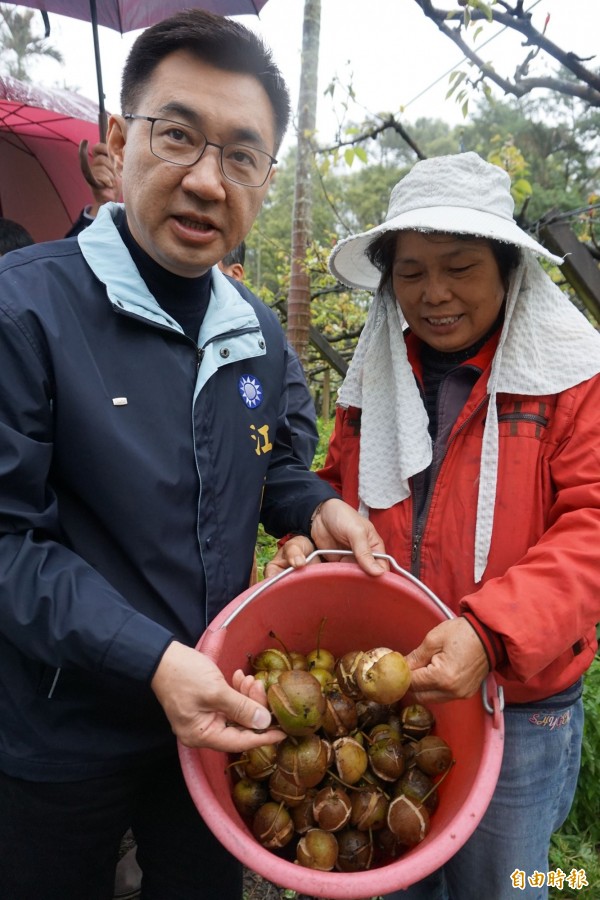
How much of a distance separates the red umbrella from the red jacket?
2.95 m

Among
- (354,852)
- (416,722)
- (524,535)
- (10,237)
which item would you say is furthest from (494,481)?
(10,237)

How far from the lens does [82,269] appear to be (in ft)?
5.24

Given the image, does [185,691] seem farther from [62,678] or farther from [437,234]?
[437,234]

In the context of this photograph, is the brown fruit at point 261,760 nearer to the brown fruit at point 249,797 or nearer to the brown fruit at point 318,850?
the brown fruit at point 249,797

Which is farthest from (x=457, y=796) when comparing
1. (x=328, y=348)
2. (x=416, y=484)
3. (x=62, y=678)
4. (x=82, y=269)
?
(x=328, y=348)

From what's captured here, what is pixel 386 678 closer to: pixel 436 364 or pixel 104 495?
pixel 104 495

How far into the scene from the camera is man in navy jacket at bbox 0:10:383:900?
1.35m

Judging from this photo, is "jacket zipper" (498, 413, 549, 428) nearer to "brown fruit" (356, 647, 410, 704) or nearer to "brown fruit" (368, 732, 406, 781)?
"brown fruit" (356, 647, 410, 704)

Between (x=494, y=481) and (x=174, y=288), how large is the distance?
111cm

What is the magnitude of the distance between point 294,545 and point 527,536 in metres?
0.72

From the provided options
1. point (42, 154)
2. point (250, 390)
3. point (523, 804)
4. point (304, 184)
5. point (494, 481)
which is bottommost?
point (523, 804)

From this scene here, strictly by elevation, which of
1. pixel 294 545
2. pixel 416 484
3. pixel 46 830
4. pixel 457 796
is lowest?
pixel 46 830

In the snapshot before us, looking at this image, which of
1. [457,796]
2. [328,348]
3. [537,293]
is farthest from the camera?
[328,348]

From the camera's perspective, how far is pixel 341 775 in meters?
1.62
